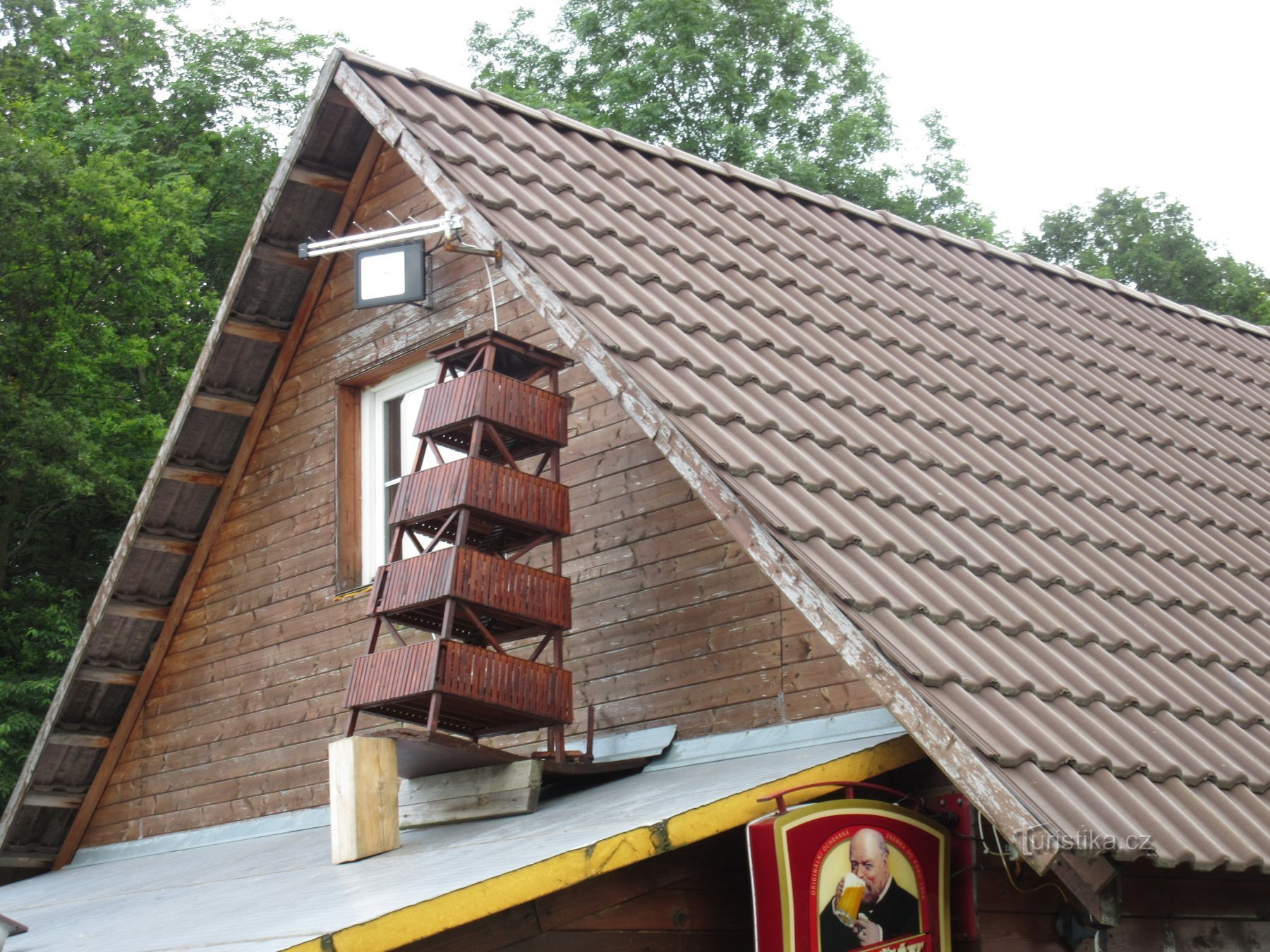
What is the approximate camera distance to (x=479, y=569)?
6.82 m

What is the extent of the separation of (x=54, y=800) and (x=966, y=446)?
269 inches

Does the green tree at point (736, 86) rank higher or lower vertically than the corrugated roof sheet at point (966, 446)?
higher

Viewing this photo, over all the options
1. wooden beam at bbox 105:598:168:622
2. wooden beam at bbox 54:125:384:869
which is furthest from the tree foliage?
wooden beam at bbox 105:598:168:622

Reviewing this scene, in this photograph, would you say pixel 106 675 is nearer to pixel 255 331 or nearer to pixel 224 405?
pixel 224 405

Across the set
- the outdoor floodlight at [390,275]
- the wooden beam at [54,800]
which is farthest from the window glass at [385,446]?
the wooden beam at [54,800]

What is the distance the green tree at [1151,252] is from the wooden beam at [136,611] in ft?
75.1

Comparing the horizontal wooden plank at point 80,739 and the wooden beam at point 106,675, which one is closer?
the wooden beam at point 106,675

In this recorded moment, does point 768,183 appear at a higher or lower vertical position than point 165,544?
higher

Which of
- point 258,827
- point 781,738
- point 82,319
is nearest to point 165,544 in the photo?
point 258,827

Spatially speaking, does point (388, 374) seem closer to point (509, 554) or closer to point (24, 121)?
point (509, 554)

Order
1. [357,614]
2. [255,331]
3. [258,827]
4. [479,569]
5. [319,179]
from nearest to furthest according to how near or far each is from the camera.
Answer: [479,569] → [357,614] → [258,827] → [319,179] → [255,331]

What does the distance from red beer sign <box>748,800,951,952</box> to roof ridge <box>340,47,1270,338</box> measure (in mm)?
4600

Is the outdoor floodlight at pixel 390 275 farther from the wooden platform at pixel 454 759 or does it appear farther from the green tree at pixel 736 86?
the green tree at pixel 736 86

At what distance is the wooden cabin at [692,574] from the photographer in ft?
17.0
